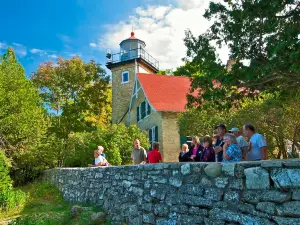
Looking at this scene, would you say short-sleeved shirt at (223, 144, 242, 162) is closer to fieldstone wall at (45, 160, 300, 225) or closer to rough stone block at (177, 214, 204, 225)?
fieldstone wall at (45, 160, 300, 225)

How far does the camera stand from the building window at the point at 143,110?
23144mm

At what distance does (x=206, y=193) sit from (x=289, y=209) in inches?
52.7

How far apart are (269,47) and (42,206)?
29.5 feet

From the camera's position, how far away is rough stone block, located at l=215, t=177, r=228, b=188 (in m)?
4.20

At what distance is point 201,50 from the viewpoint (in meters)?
8.46

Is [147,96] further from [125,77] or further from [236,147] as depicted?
[236,147]

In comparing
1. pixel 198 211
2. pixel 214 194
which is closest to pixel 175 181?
pixel 198 211

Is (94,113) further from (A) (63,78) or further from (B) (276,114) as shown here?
(B) (276,114)

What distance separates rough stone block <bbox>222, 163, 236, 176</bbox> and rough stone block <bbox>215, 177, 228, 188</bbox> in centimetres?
10

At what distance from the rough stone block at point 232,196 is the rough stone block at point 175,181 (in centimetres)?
105

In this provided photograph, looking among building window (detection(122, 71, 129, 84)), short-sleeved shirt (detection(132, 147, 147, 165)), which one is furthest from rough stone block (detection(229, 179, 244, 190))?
building window (detection(122, 71, 129, 84))

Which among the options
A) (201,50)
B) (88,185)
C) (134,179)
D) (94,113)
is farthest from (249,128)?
(94,113)

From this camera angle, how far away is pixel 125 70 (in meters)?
29.9

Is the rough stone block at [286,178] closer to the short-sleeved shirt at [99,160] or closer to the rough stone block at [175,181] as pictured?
the rough stone block at [175,181]
